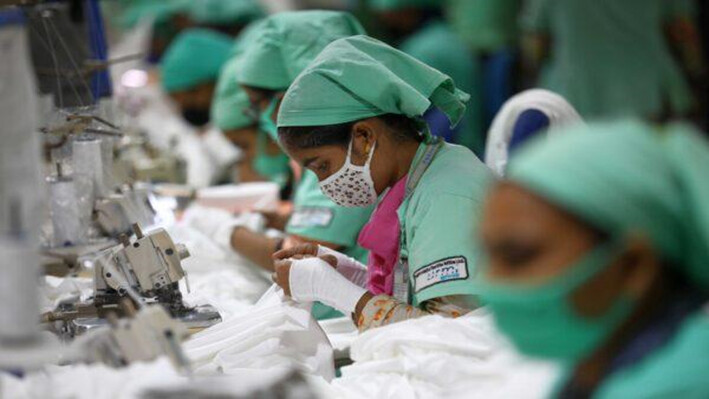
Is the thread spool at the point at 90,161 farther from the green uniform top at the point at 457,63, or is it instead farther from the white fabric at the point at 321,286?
the green uniform top at the point at 457,63

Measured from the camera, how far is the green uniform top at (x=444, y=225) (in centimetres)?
247

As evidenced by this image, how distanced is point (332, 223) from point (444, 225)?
0.87 m

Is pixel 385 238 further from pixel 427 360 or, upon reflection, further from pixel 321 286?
pixel 427 360

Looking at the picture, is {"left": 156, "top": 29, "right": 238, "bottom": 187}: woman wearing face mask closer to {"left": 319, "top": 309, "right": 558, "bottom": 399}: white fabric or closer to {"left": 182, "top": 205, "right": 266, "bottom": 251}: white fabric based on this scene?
{"left": 182, "top": 205, "right": 266, "bottom": 251}: white fabric

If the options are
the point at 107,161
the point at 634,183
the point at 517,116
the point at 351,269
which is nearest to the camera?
the point at 634,183

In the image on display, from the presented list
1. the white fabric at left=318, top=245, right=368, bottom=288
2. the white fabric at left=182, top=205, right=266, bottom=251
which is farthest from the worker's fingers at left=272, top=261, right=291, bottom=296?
the white fabric at left=182, top=205, right=266, bottom=251

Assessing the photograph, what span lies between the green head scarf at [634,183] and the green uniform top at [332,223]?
172cm

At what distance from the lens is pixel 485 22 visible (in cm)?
702

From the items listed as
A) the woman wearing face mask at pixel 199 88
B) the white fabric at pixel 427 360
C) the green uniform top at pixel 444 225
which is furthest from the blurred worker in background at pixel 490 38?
the white fabric at pixel 427 360

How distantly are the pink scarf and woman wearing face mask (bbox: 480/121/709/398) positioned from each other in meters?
1.16

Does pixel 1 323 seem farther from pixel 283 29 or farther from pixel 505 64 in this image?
pixel 505 64

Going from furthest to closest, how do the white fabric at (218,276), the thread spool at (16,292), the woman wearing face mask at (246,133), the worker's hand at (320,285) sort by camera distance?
the woman wearing face mask at (246,133)
the white fabric at (218,276)
the worker's hand at (320,285)
the thread spool at (16,292)

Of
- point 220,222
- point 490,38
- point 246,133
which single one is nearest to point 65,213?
point 220,222

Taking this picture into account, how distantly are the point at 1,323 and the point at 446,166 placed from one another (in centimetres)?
124
